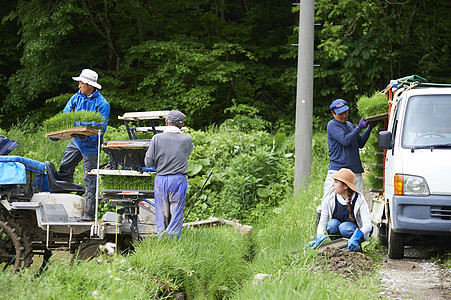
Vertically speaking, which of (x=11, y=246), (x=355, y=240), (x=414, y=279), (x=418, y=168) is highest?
(x=418, y=168)

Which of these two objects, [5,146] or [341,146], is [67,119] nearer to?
[5,146]

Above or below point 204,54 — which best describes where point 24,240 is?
below

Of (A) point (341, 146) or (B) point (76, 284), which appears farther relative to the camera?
(A) point (341, 146)

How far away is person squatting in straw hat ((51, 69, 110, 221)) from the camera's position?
827 centimetres

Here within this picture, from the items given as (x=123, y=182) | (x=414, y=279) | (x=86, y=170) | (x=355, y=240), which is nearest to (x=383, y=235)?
(x=414, y=279)

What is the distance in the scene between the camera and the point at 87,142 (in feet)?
27.3

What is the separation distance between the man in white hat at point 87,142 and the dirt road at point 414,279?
3.77m

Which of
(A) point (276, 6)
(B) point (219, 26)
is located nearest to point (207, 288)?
(B) point (219, 26)

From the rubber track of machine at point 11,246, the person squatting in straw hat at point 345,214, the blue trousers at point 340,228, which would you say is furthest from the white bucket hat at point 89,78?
the blue trousers at point 340,228

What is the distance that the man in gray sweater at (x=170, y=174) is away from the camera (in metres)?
7.89

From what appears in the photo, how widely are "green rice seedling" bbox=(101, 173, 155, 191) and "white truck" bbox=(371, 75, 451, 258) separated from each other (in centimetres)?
307

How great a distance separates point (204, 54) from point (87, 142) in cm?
1345

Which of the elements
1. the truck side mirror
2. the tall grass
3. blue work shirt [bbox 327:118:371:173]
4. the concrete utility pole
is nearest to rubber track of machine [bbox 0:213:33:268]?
the tall grass

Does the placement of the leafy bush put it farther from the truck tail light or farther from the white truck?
the truck tail light
